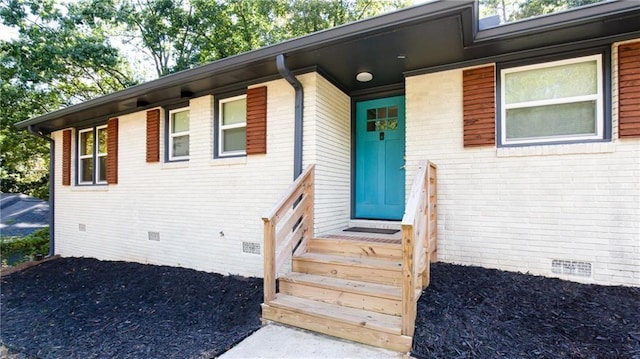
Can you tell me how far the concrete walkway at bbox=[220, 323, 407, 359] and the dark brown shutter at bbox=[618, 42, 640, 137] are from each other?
3.19 meters

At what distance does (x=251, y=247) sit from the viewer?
459 centimetres

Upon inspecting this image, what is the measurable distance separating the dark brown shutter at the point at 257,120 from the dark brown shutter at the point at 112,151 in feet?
11.8

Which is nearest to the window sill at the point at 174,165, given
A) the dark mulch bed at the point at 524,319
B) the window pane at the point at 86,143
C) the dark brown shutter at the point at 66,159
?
the window pane at the point at 86,143

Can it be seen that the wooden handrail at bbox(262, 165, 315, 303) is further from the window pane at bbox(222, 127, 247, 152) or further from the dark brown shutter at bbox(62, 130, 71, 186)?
the dark brown shutter at bbox(62, 130, 71, 186)

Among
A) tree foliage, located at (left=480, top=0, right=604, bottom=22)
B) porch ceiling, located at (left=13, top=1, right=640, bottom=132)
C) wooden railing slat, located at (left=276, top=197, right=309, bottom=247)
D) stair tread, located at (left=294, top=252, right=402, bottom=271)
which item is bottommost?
stair tread, located at (left=294, top=252, right=402, bottom=271)

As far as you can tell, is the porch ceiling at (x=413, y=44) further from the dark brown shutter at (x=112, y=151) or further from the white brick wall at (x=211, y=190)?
the dark brown shutter at (x=112, y=151)

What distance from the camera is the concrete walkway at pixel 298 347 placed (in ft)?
8.34

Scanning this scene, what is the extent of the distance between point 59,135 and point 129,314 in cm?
621

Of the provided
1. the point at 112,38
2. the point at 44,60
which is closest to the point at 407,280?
the point at 44,60

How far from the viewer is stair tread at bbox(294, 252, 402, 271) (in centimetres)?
317

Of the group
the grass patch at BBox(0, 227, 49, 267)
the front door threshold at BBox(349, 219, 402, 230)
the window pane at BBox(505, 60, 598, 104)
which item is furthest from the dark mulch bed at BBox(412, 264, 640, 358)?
the grass patch at BBox(0, 227, 49, 267)

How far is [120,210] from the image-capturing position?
6.27 m

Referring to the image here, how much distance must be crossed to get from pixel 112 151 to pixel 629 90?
26.6 feet

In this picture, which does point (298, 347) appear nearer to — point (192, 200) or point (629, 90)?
point (192, 200)
